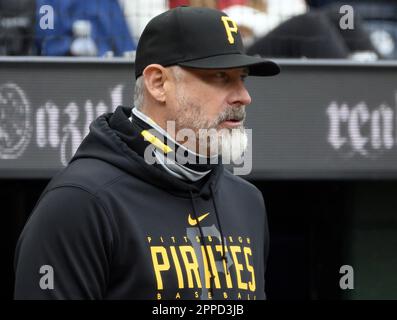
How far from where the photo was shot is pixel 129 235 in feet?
7.43

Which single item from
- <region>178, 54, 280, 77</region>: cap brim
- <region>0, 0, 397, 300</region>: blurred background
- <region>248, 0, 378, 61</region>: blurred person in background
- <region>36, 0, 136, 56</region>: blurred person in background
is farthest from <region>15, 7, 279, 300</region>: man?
<region>248, 0, 378, 61</region>: blurred person in background

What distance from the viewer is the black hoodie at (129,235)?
2.22 metres

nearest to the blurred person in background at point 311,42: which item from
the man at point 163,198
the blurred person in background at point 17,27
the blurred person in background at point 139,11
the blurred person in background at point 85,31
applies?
the blurred person in background at point 139,11

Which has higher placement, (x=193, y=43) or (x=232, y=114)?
(x=193, y=43)

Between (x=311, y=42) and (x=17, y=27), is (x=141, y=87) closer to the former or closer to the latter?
(x=17, y=27)

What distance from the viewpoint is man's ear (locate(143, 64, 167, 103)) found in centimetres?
249

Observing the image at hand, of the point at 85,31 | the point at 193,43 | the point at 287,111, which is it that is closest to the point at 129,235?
the point at 193,43

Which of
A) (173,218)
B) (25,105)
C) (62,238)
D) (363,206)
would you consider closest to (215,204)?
(173,218)

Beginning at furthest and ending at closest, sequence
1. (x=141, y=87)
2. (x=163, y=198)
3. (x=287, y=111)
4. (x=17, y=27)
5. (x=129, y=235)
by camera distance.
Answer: (x=17, y=27)
(x=287, y=111)
(x=141, y=87)
(x=163, y=198)
(x=129, y=235)

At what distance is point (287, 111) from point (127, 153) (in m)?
2.13

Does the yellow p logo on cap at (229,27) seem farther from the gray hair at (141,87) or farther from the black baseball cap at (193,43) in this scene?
the gray hair at (141,87)

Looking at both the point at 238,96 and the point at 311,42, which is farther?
the point at 311,42

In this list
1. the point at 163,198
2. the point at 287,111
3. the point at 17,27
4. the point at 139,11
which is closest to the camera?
the point at 163,198

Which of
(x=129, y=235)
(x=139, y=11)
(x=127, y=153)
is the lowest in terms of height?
(x=129, y=235)
